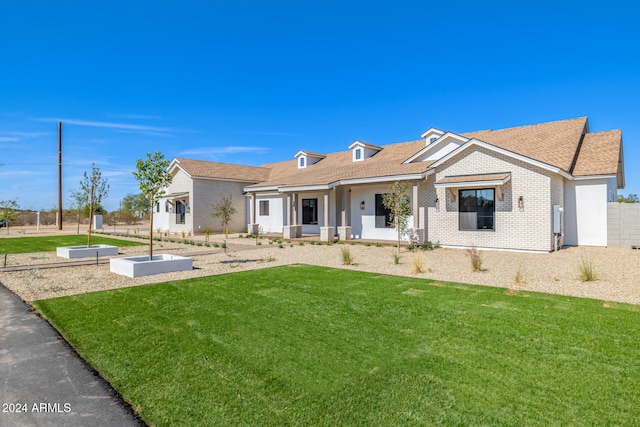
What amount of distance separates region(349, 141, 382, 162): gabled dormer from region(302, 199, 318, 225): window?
489cm

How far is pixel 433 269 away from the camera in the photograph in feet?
35.8

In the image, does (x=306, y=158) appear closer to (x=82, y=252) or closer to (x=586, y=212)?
(x=82, y=252)

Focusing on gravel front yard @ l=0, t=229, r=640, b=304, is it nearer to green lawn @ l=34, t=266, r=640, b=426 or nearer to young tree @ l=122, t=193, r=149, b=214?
green lawn @ l=34, t=266, r=640, b=426

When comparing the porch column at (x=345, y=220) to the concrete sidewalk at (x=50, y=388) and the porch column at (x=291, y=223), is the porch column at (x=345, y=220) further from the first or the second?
the concrete sidewalk at (x=50, y=388)

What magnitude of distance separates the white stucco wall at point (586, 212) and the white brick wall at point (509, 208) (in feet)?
4.02

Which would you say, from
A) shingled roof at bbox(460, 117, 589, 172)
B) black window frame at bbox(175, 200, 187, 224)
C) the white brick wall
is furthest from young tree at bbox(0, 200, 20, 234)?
shingled roof at bbox(460, 117, 589, 172)

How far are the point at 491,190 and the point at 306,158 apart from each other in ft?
56.4

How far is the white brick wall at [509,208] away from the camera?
47.6ft

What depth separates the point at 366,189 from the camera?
821 inches

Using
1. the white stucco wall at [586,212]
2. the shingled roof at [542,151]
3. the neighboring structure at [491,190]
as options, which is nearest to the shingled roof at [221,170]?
the shingled roof at [542,151]

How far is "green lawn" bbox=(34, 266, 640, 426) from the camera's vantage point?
3289 mm

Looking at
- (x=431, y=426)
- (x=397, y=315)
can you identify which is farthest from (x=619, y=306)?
(x=431, y=426)

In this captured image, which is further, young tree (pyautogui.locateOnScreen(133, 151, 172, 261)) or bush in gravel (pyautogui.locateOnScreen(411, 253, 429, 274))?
young tree (pyautogui.locateOnScreen(133, 151, 172, 261))

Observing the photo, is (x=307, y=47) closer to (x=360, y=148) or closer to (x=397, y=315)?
(x=360, y=148)
